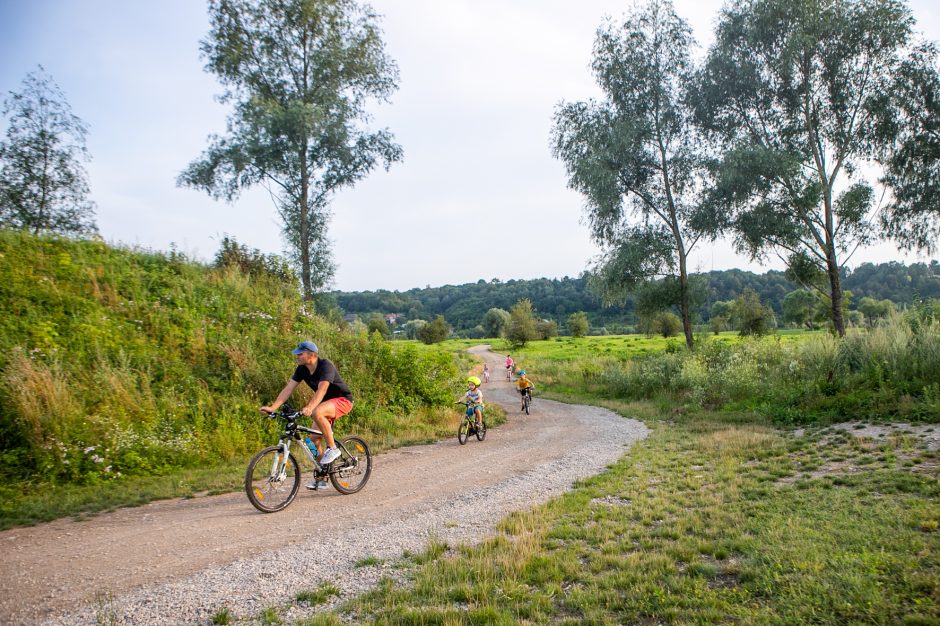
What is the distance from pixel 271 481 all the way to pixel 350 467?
1318 mm

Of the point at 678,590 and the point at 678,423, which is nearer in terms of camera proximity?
the point at 678,590

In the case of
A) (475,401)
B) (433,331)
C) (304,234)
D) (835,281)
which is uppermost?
(304,234)

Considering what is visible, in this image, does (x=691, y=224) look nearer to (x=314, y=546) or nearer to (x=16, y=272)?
(x=314, y=546)

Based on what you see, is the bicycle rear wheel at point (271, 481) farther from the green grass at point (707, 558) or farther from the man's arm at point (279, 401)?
the green grass at point (707, 558)

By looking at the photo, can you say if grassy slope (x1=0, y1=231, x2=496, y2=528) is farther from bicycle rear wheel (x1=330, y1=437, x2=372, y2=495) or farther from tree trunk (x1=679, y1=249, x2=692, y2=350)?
tree trunk (x1=679, y1=249, x2=692, y2=350)

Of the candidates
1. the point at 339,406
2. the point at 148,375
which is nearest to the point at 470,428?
the point at 339,406

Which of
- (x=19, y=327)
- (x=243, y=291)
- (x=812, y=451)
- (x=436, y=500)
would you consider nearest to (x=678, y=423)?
(x=812, y=451)

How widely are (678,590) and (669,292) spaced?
21942mm

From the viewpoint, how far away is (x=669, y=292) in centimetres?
2369

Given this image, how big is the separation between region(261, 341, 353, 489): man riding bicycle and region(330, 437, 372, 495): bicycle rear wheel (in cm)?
33

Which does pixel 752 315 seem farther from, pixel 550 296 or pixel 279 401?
pixel 279 401

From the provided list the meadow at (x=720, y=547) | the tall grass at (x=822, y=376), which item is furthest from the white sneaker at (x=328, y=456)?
the tall grass at (x=822, y=376)

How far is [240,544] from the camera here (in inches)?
206

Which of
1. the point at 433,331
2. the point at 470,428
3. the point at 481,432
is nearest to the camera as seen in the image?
the point at 470,428
